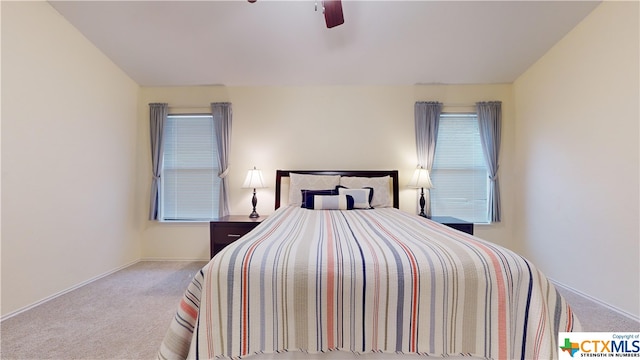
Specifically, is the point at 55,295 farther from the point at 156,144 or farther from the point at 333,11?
the point at 333,11

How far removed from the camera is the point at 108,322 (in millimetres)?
1700

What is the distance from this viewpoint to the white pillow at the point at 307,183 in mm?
2771

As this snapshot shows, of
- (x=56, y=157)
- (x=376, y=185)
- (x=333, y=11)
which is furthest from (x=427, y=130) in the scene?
(x=56, y=157)

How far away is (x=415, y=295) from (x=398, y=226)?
27.3 inches

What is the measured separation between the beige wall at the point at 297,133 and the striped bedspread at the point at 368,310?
2.25 m

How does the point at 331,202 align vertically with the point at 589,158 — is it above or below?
below

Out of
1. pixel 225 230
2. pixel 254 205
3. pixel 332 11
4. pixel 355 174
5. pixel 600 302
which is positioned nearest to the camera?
pixel 332 11

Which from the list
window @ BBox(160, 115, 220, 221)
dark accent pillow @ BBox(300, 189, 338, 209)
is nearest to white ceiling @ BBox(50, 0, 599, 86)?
window @ BBox(160, 115, 220, 221)

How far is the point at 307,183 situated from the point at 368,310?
6.76 ft

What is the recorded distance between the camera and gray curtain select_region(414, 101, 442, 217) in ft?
9.67

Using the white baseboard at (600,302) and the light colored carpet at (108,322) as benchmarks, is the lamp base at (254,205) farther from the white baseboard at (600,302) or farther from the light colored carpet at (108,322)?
the white baseboard at (600,302)

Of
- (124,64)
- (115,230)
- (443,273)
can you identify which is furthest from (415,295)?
(124,64)

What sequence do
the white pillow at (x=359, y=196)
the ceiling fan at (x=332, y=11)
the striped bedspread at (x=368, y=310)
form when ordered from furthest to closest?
1. the white pillow at (x=359, y=196)
2. the ceiling fan at (x=332, y=11)
3. the striped bedspread at (x=368, y=310)

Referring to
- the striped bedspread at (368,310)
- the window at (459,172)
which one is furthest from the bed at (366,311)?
the window at (459,172)
